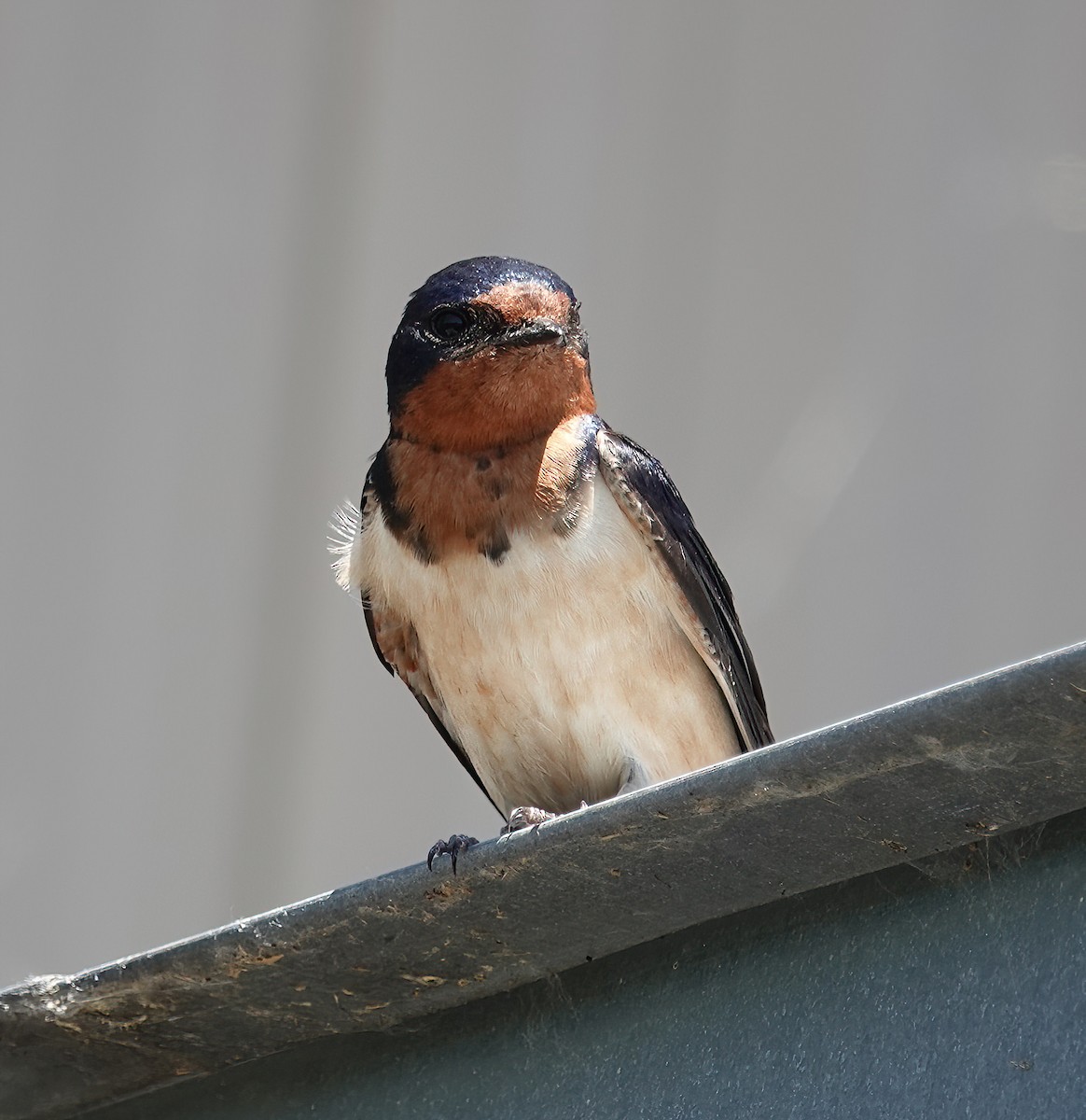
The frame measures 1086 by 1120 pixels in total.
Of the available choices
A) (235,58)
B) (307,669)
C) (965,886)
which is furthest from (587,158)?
(965,886)

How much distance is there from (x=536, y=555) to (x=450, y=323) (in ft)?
0.86

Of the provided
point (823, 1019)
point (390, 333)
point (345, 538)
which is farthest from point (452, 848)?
point (390, 333)

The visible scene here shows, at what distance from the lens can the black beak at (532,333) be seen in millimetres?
2078

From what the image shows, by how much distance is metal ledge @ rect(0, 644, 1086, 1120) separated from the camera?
3.52 feet

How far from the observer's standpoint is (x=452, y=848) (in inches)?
56.4

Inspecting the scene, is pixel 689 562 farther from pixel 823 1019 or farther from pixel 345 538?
pixel 823 1019

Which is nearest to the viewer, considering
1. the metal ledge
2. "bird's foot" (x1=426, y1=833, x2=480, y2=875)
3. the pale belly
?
the metal ledge

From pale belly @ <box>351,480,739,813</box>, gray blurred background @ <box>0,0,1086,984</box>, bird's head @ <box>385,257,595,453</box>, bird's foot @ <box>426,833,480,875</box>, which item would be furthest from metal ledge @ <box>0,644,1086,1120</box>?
gray blurred background @ <box>0,0,1086,984</box>

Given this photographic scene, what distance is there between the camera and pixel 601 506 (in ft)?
6.91

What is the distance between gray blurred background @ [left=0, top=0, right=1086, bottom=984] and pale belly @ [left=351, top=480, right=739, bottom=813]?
3.42 ft

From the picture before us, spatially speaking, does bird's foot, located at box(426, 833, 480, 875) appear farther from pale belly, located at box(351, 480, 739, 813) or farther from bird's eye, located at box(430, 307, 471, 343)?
bird's eye, located at box(430, 307, 471, 343)

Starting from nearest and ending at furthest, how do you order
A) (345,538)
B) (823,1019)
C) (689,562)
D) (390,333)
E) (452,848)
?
1. (823,1019)
2. (452,848)
3. (689,562)
4. (345,538)
5. (390,333)

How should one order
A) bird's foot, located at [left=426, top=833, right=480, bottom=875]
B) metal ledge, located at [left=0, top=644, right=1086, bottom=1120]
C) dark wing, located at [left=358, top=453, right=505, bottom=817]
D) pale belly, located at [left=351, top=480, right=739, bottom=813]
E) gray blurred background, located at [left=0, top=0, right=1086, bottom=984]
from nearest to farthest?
metal ledge, located at [left=0, top=644, right=1086, bottom=1120] < bird's foot, located at [left=426, top=833, right=480, bottom=875] < pale belly, located at [left=351, top=480, right=739, bottom=813] < dark wing, located at [left=358, top=453, right=505, bottom=817] < gray blurred background, located at [left=0, top=0, right=1086, bottom=984]

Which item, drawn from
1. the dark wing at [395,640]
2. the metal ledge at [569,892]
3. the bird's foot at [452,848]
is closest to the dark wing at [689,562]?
the dark wing at [395,640]
